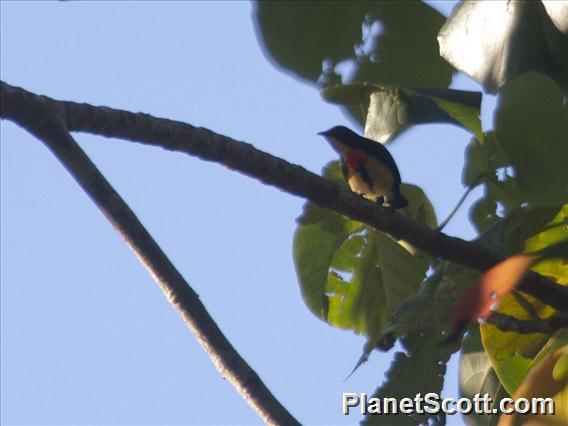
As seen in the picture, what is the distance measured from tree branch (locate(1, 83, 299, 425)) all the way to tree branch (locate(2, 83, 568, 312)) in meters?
0.03

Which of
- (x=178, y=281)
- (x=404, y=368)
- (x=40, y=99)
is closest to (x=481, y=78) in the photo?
(x=404, y=368)

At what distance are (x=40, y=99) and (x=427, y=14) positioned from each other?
55.8 inches

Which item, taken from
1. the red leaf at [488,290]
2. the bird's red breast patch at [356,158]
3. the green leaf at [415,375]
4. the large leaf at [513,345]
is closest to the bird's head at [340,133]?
the bird's red breast patch at [356,158]

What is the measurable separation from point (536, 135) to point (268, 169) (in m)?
0.75

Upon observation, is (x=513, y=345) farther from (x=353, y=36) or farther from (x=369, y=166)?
(x=369, y=166)

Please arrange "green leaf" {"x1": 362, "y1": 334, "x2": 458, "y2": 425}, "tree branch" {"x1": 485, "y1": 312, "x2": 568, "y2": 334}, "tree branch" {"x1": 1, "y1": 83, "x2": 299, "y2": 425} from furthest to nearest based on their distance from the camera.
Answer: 1. "green leaf" {"x1": 362, "y1": 334, "x2": 458, "y2": 425}
2. "tree branch" {"x1": 485, "y1": 312, "x2": 568, "y2": 334}
3. "tree branch" {"x1": 1, "y1": 83, "x2": 299, "y2": 425}

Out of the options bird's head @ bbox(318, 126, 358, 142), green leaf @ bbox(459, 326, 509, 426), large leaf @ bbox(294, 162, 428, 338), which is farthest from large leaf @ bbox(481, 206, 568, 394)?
bird's head @ bbox(318, 126, 358, 142)

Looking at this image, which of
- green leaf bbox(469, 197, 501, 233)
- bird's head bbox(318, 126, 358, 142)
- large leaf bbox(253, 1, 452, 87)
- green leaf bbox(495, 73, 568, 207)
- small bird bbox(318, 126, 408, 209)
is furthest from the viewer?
bird's head bbox(318, 126, 358, 142)

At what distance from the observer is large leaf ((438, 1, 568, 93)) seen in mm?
2725

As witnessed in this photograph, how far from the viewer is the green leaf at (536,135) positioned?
2508mm

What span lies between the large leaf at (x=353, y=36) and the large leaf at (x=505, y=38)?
0.96 feet

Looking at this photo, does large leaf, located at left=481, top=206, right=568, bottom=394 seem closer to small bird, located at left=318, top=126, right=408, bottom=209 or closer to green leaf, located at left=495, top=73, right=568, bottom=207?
green leaf, located at left=495, top=73, right=568, bottom=207

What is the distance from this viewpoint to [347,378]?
2.33m

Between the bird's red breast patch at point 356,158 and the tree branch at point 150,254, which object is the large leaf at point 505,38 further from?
the bird's red breast patch at point 356,158
